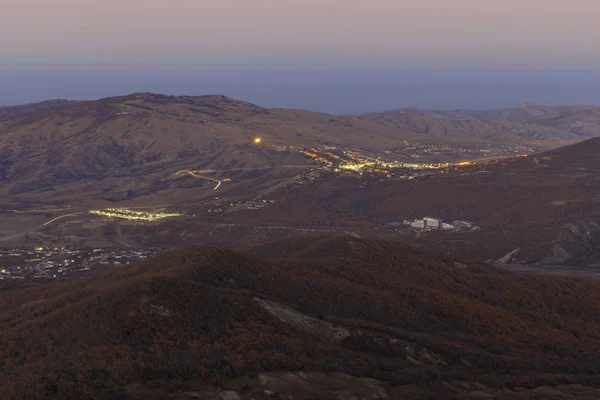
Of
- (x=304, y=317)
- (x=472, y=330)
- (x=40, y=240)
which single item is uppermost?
(x=304, y=317)

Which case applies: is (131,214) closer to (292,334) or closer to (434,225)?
(434,225)

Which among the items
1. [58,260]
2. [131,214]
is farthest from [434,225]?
[131,214]

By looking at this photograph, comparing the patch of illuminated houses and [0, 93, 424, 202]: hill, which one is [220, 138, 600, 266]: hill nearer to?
the patch of illuminated houses

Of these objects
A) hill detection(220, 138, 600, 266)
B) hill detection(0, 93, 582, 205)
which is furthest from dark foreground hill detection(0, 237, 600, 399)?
hill detection(0, 93, 582, 205)

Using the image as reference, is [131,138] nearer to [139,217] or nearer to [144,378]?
[139,217]

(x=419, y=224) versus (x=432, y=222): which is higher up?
(x=432, y=222)

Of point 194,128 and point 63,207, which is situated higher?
point 194,128

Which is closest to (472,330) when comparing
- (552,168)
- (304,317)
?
(304,317)

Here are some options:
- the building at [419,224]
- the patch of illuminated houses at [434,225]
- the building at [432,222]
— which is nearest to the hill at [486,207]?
the patch of illuminated houses at [434,225]

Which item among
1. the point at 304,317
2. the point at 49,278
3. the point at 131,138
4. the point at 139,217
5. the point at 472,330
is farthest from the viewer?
the point at 131,138
